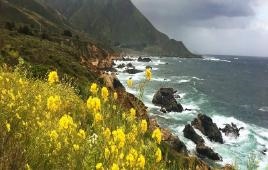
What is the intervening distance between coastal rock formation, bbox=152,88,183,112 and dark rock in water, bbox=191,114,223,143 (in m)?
8.50

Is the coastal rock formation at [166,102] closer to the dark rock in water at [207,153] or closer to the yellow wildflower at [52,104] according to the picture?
the dark rock in water at [207,153]

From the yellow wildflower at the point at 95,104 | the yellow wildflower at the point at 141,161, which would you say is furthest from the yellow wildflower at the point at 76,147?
the yellow wildflower at the point at 95,104

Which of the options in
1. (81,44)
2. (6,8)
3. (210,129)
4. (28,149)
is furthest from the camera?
(6,8)

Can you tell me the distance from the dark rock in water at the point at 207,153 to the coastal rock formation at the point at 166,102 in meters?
18.9

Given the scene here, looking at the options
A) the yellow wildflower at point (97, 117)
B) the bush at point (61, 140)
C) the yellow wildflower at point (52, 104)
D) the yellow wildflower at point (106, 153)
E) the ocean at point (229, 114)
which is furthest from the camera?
the ocean at point (229, 114)

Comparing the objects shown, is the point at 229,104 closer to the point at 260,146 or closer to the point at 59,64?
the point at 260,146

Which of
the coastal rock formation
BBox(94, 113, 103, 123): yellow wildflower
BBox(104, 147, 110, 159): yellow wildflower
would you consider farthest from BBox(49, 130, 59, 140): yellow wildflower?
the coastal rock formation

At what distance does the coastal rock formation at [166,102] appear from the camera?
6372cm

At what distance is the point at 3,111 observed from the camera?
5426 millimetres

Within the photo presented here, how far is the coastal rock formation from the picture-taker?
209ft

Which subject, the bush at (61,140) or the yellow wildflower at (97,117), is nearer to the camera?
the bush at (61,140)

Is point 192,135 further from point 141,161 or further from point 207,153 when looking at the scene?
point 141,161

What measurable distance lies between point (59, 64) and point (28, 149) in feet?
119

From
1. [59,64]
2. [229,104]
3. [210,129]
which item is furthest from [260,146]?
[229,104]
